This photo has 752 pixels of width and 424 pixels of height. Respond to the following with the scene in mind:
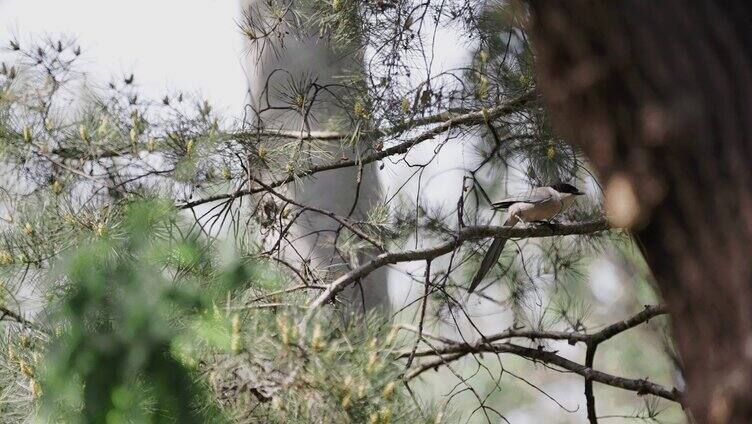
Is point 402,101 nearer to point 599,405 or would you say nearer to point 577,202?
point 577,202

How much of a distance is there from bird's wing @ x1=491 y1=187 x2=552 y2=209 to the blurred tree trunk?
Answer: 148 cm

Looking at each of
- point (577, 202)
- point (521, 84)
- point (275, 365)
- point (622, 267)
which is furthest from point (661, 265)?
point (622, 267)

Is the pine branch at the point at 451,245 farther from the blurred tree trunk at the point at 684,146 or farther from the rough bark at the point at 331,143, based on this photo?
the blurred tree trunk at the point at 684,146

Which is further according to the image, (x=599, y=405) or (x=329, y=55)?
(x=599, y=405)

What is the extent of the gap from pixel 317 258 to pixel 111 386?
47.3 inches

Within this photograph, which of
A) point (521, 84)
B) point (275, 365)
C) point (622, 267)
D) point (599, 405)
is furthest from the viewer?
point (599, 405)

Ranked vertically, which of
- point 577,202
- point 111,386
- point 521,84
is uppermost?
point 577,202

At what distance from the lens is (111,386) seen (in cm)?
Answer: 133

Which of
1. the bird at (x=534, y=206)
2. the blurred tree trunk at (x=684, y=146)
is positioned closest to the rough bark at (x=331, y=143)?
the bird at (x=534, y=206)

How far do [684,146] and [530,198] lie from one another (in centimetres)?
156

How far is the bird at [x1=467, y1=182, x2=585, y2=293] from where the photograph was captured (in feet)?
7.07

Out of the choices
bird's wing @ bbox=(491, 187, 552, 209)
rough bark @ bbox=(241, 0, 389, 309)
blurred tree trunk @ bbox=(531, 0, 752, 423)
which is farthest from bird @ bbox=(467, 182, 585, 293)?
blurred tree trunk @ bbox=(531, 0, 752, 423)

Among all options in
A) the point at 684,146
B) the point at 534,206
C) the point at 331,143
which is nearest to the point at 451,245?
the point at 534,206

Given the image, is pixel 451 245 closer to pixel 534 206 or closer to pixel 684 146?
pixel 534 206
